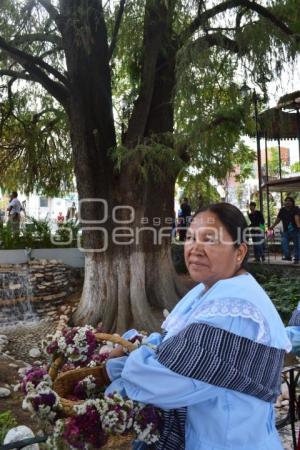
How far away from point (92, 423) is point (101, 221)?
6.61m

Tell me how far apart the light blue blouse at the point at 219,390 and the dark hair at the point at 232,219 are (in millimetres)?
179

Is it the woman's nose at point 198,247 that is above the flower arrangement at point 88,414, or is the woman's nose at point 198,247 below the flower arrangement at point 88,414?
above

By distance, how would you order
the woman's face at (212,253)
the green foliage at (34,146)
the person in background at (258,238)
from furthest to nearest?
the person in background at (258,238) → the green foliage at (34,146) → the woman's face at (212,253)

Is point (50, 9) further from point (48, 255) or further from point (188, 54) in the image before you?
point (48, 255)

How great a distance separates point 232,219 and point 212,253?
0.14m

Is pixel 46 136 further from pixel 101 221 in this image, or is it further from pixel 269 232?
pixel 269 232

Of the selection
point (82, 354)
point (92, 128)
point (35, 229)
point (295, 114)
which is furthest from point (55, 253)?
point (82, 354)

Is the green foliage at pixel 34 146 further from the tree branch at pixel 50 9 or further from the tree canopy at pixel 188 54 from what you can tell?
the tree branch at pixel 50 9

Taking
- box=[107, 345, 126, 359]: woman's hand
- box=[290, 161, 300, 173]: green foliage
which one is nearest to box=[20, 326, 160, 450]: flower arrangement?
box=[107, 345, 126, 359]: woman's hand

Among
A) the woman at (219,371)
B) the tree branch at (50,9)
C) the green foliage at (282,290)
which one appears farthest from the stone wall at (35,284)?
the woman at (219,371)

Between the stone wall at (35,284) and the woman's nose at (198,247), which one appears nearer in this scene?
the woman's nose at (198,247)

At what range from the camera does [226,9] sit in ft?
24.3

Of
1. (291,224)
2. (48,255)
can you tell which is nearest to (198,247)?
(48,255)

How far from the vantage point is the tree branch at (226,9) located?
6930mm
